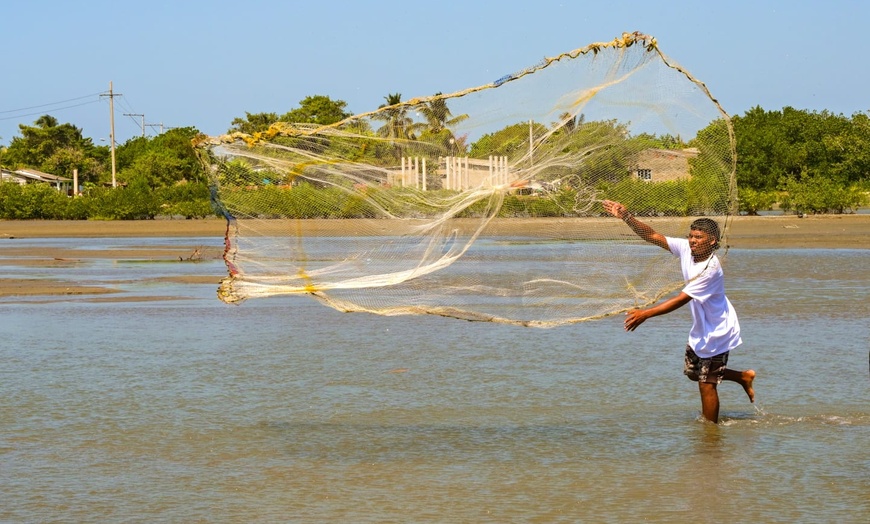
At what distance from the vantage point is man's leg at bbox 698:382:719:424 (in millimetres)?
7352

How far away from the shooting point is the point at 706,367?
23.6 feet

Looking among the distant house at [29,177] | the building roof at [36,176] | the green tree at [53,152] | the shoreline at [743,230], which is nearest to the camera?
the shoreline at [743,230]

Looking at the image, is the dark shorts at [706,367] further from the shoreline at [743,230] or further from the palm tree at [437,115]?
the shoreline at [743,230]

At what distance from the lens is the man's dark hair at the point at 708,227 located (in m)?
6.85

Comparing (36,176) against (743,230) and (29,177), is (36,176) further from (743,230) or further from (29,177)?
(743,230)

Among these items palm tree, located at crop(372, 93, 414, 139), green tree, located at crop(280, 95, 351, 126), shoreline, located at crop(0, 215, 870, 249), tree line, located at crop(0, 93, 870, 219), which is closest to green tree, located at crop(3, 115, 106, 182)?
tree line, located at crop(0, 93, 870, 219)

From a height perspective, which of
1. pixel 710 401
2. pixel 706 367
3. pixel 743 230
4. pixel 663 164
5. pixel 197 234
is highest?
pixel 663 164

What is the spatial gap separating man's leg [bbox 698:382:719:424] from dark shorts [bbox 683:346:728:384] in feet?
0.19

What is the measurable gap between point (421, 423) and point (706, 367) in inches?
78.1

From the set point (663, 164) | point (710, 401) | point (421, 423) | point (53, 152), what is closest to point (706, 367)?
point (710, 401)

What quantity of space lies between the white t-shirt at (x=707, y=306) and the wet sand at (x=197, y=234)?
1.18 feet

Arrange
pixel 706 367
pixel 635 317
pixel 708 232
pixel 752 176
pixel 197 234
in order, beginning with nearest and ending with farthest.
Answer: pixel 635 317 → pixel 708 232 → pixel 706 367 → pixel 197 234 → pixel 752 176

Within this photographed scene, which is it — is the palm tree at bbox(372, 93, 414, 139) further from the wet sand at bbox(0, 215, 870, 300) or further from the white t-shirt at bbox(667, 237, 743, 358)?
the white t-shirt at bbox(667, 237, 743, 358)

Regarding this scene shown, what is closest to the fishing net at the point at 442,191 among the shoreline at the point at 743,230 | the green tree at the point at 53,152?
the shoreline at the point at 743,230
